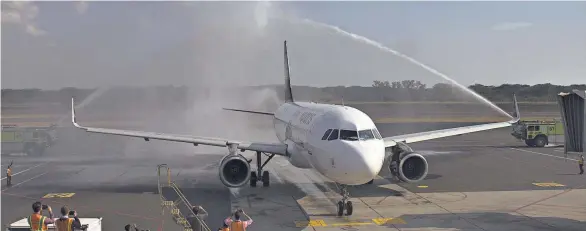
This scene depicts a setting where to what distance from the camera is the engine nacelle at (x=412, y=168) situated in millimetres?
22672

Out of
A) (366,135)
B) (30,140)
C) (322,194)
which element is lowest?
(322,194)

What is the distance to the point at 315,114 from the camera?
74.7 ft

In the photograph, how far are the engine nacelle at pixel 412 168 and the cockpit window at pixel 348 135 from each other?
4.98 meters

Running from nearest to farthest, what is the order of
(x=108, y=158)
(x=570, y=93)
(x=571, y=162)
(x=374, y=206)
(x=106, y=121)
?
(x=570, y=93)
(x=374, y=206)
(x=571, y=162)
(x=108, y=158)
(x=106, y=121)

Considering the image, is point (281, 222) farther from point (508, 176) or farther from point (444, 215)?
point (508, 176)

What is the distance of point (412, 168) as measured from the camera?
23047mm

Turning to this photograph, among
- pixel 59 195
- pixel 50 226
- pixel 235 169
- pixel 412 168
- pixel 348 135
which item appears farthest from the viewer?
pixel 59 195

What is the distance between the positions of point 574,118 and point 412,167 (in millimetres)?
6575

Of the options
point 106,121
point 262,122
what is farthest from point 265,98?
point 106,121

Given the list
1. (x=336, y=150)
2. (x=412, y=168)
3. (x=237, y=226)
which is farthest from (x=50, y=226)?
(x=412, y=168)

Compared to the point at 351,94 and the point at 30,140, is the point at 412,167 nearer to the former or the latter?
the point at 30,140

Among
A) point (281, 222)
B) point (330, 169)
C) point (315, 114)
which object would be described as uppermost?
point (315, 114)

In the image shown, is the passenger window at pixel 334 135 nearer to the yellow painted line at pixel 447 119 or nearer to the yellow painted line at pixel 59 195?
the yellow painted line at pixel 59 195

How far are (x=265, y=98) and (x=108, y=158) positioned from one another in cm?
3189
